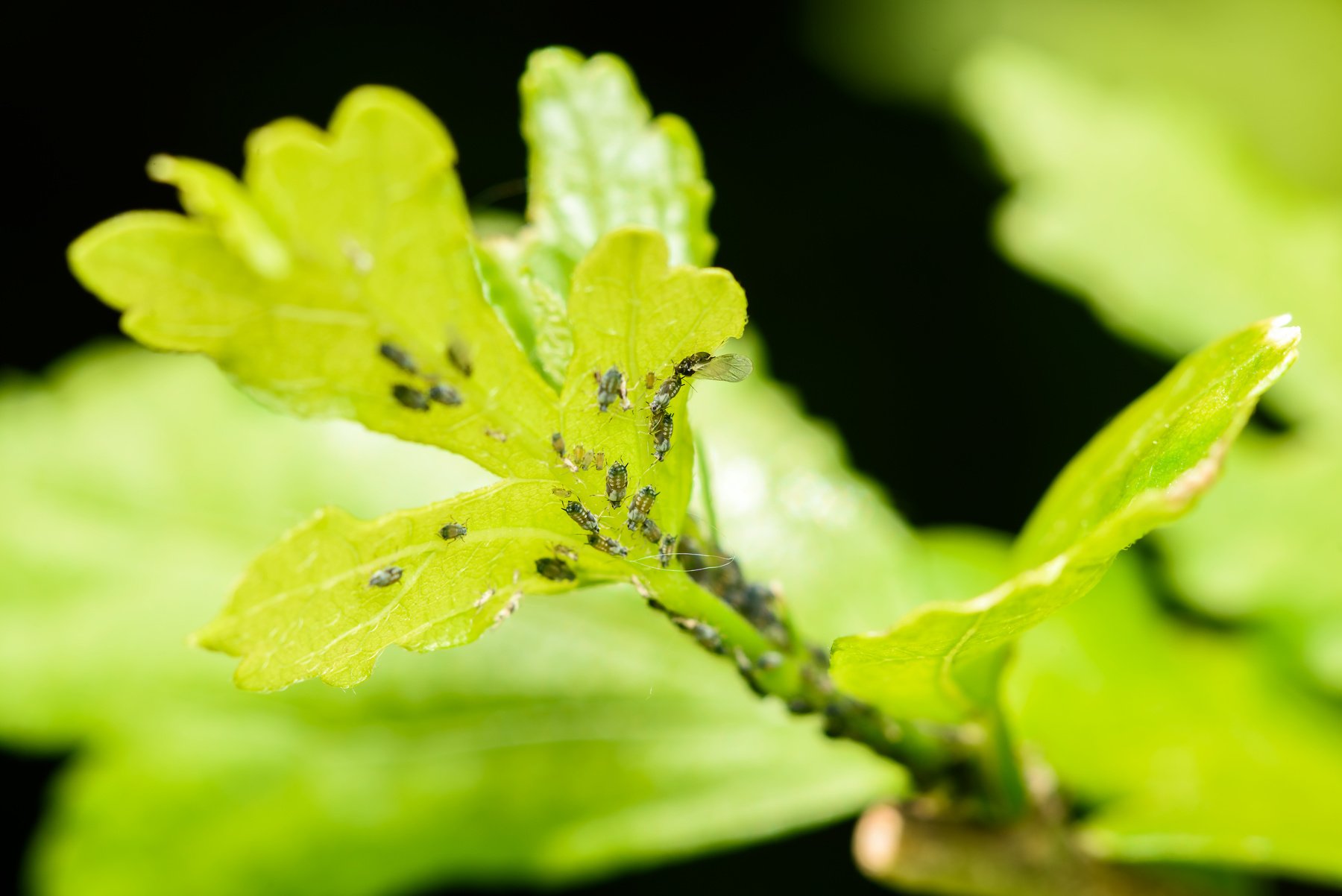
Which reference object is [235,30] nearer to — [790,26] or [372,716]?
[790,26]

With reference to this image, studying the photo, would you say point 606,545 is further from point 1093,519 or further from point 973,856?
point 973,856

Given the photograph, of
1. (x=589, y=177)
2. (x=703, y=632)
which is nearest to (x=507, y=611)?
(x=703, y=632)

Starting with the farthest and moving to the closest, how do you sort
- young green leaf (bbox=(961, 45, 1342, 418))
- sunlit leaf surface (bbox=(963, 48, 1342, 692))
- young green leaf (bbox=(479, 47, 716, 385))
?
young green leaf (bbox=(961, 45, 1342, 418)) → sunlit leaf surface (bbox=(963, 48, 1342, 692)) → young green leaf (bbox=(479, 47, 716, 385))

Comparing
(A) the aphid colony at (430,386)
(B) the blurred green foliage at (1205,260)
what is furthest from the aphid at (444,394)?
(B) the blurred green foliage at (1205,260)

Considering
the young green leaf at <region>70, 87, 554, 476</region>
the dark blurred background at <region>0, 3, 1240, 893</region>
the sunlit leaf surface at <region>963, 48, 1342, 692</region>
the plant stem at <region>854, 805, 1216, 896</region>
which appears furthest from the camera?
the dark blurred background at <region>0, 3, 1240, 893</region>

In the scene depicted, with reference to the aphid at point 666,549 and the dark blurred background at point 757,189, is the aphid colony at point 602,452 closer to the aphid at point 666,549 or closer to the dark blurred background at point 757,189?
the aphid at point 666,549

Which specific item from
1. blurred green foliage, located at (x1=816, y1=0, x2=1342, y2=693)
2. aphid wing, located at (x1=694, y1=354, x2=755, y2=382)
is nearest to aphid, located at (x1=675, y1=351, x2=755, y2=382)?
aphid wing, located at (x1=694, y1=354, x2=755, y2=382)

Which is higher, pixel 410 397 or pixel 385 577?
pixel 410 397

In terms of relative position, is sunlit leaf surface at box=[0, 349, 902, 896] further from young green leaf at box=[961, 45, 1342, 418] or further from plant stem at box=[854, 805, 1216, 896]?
young green leaf at box=[961, 45, 1342, 418]
